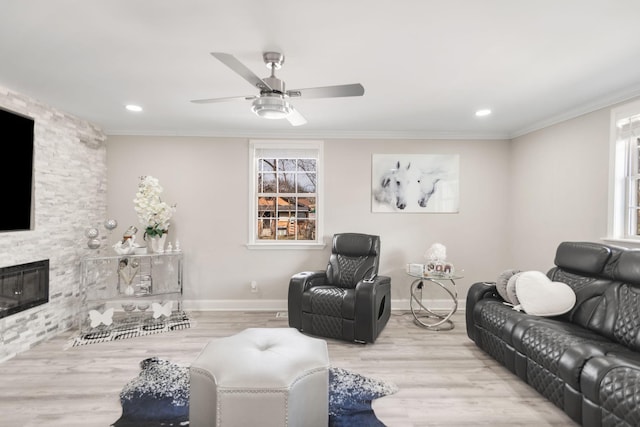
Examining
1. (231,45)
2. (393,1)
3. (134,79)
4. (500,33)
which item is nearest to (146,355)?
(134,79)

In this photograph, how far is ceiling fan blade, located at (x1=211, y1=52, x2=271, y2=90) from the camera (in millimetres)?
1664

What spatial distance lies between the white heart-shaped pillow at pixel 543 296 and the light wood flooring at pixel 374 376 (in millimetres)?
604

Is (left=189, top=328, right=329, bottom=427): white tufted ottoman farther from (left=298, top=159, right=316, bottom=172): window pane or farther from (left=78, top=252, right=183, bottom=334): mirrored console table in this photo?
(left=298, top=159, right=316, bottom=172): window pane

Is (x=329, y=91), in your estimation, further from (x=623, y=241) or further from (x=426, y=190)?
(x=623, y=241)

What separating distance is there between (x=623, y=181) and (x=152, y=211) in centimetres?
498

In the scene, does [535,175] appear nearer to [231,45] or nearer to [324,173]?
[324,173]

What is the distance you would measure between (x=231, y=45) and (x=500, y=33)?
66.4 inches

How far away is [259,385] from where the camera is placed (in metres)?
1.74

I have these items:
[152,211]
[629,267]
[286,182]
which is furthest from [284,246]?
[629,267]

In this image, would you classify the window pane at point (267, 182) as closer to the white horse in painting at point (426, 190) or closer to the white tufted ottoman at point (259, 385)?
the white horse in painting at point (426, 190)

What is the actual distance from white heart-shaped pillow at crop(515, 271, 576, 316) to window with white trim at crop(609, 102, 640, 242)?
0.93m

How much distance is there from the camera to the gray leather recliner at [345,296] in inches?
130

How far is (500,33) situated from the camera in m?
1.98

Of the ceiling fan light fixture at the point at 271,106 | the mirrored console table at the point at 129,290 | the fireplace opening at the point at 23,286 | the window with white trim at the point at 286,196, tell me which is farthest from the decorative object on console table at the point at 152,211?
the ceiling fan light fixture at the point at 271,106
